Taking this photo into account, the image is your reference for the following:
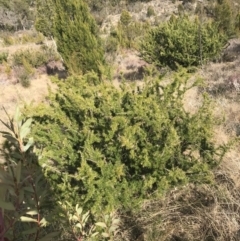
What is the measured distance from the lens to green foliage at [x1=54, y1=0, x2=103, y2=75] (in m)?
10.2

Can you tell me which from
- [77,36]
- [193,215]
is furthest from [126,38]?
[193,215]

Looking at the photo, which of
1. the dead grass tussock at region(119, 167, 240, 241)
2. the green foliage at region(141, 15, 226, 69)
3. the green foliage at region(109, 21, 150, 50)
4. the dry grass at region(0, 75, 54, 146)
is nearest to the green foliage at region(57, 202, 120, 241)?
the dead grass tussock at region(119, 167, 240, 241)

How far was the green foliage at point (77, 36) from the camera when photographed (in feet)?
33.4

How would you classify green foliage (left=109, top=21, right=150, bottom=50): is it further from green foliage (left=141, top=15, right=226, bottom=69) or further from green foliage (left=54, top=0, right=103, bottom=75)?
green foliage (left=54, top=0, right=103, bottom=75)

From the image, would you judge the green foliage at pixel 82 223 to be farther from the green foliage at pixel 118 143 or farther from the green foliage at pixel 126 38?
the green foliage at pixel 126 38

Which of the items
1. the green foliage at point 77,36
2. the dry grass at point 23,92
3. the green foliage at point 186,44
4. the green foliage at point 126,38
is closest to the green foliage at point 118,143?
the dry grass at point 23,92

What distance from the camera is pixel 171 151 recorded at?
307cm

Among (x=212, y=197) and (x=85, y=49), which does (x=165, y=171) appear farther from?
(x=85, y=49)

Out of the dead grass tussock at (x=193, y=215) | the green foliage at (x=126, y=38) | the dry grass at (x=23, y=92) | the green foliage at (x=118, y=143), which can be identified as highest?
the green foliage at (x=118, y=143)

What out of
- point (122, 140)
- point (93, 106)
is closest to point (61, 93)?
point (93, 106)

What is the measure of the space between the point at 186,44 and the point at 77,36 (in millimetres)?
3440

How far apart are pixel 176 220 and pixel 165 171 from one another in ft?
1.65

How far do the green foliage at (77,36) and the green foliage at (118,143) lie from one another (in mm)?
6862

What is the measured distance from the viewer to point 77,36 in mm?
10266
